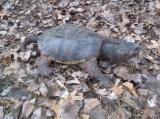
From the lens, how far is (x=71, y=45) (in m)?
3.28

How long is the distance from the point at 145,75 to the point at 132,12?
1.79 meters

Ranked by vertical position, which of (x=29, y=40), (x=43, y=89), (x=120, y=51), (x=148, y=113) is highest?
(x=120, y=51)

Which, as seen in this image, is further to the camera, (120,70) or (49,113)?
(120,70)

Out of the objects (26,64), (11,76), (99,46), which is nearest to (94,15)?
(99,46)

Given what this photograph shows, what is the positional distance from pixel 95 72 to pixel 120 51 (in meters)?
0.46

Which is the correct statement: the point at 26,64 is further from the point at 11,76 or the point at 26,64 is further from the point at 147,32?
the point at 147,32

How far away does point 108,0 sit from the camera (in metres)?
4.97

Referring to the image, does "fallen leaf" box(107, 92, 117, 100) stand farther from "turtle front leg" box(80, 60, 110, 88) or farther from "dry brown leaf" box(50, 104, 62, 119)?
"dry brown leaf" box(50, 104, 62, 119)

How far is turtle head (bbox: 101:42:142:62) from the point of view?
10.2 ft

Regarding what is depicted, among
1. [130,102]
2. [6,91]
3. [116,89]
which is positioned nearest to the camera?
[130,102]

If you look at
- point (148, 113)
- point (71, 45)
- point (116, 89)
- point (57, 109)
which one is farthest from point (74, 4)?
point (148, 113)

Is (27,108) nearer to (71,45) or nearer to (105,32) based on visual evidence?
(71,45)

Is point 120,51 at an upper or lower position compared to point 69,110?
upper

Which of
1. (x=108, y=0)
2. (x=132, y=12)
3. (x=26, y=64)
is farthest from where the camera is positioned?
(x=108, y=0)
